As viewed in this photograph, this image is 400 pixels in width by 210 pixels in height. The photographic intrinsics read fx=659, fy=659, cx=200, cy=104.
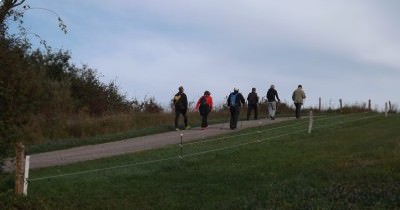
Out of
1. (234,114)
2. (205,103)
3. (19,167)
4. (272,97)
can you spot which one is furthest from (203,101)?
(19,167)

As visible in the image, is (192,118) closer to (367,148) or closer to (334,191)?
(367,148)

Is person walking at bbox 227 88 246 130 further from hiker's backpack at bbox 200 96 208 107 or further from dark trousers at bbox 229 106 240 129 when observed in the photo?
hiker's backpack at bbox 200 96 208 107

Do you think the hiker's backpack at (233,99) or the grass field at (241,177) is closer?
the grass field at (241,177)

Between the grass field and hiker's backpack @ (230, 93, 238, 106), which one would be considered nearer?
the grass field

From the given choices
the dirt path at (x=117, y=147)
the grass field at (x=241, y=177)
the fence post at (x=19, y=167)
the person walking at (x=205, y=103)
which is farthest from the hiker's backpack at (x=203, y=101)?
the fence post at (x=19, y=167)

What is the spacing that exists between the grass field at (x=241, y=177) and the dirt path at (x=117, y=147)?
164 cm

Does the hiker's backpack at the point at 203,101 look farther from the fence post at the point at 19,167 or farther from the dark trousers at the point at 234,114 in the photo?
the fence post at the point at 19,167

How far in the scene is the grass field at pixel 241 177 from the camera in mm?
11500

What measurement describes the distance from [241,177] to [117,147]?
33.0 ft

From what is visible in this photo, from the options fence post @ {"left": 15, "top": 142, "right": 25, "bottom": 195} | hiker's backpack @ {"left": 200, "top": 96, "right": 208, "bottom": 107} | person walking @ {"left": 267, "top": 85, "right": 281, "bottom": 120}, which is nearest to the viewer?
fence post @ {"left": 15, "top": 142, "right": 25, "bottom": 195}

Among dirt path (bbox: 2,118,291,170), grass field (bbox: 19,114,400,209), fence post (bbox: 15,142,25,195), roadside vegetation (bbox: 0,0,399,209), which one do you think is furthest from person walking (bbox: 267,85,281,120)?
fence post (bbox: 15,142,25,195)

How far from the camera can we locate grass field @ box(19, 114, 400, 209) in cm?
1150

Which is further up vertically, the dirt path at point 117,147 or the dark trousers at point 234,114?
the dark trousers at point 234,114

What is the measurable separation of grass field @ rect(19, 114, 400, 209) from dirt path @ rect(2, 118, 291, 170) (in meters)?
1.64
